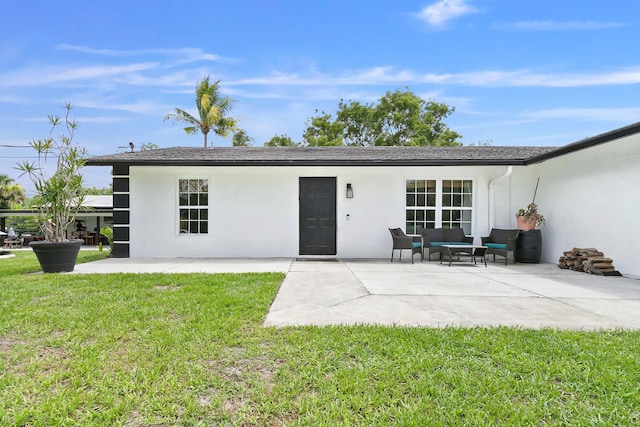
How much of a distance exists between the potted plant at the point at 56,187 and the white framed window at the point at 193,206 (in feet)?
8.80

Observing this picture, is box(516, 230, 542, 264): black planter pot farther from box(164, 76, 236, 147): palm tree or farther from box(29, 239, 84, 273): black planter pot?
box(164, 76, 236, 147): palm tree

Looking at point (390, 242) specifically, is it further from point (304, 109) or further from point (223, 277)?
point (304, 109)

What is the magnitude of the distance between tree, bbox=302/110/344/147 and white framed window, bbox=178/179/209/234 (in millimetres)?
16323

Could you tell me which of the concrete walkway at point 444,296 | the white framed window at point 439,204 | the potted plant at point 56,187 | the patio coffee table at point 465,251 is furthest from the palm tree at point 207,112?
the patio coffee table at point 465,251

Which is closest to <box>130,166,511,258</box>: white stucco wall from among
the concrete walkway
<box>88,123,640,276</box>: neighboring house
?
<box>88,123,640,276</box>: neighboring house

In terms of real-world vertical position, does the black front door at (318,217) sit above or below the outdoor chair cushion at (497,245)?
above

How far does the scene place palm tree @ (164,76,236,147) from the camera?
25.1 m

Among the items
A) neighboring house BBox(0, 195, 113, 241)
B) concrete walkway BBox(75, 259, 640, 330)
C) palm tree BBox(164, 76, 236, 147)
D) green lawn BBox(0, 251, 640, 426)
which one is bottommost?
concrete walkway BBox(75, 259, 640, 330)

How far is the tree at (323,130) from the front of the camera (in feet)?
83.8

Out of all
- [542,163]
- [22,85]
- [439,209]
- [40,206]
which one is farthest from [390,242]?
[22,85]

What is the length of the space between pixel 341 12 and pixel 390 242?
25.1 feet

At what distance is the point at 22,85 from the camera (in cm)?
1717

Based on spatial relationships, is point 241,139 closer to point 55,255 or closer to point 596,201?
point 55,255

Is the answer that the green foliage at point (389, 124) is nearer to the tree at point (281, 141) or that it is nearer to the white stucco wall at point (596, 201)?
the tree at point (281, 141)
